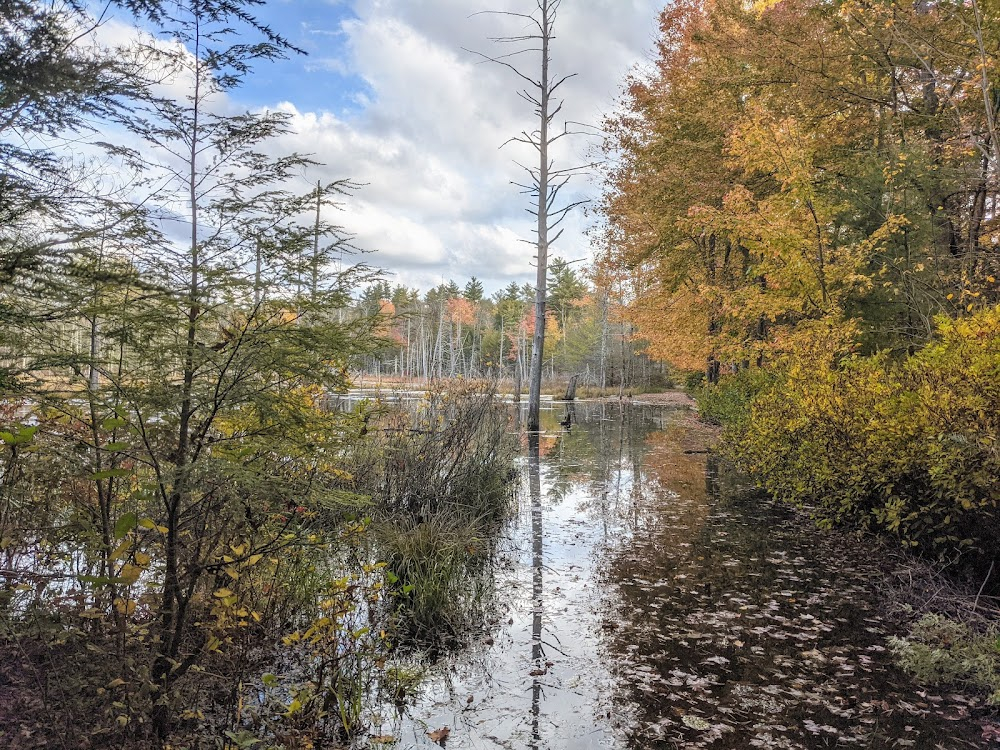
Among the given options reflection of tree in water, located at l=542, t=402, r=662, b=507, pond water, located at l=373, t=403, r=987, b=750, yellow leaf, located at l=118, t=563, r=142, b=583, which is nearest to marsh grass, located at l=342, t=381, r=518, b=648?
pond water, located at l=373, t=403, r=987, b=750

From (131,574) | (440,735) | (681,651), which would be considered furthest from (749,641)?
(131,574)

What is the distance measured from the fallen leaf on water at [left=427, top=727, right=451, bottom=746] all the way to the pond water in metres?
0.03

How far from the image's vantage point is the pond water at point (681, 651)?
130 inches

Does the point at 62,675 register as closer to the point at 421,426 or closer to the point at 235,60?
the point at 235,60

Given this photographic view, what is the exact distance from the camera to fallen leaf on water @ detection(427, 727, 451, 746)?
3.22m

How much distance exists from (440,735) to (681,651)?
1831 millimetres

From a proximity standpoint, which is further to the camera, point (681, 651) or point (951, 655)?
point (681, 651)

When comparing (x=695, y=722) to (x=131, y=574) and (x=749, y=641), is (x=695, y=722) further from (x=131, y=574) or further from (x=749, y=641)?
(x=131, y=574)

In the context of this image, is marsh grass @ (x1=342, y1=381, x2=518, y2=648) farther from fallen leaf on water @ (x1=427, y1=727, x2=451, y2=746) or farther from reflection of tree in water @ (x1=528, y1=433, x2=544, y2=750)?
fallen leaf on water @ (x1=427, y1=727, x2=451, y2=746)

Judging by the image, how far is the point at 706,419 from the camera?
744 inches

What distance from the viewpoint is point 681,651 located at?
4.17m

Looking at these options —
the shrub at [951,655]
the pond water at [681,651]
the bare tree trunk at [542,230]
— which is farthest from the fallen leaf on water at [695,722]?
the bare tree trunk at [542,230]

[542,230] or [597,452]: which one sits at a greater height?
[542,230]

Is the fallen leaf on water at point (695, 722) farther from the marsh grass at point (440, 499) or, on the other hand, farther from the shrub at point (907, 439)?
the shrub at point (907, 439)
